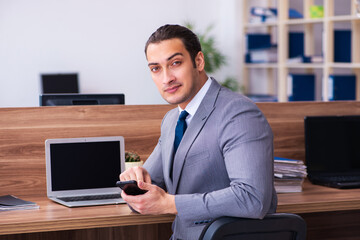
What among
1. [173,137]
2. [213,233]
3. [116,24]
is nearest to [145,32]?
[116,24]

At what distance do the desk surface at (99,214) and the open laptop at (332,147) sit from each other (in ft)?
0.99

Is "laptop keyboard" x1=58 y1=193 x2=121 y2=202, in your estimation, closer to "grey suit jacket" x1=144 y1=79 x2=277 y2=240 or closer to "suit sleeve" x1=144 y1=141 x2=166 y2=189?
"suit sleeve" x1=144 y1=141 x2=166 y2=189

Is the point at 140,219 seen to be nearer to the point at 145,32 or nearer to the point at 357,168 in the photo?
the point at 357,168

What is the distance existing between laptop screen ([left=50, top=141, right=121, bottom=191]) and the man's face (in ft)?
2.01

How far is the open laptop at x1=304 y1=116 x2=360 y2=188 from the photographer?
2.72 m

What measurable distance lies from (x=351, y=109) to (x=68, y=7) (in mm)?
4522

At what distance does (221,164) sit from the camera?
6.03ft

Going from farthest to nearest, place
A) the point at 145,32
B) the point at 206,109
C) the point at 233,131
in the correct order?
the point at 145,32 → the point at 206,109 → the point at 233,131

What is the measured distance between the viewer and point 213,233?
1.55 m

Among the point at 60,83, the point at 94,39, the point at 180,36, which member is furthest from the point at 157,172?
the point at 94,39

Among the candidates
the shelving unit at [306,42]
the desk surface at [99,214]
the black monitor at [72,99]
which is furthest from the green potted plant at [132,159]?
the shelving unit at [306,42]

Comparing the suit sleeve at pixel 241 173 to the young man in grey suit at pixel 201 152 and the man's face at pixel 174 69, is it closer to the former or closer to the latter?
the young man in grey suit at pixel 201 152

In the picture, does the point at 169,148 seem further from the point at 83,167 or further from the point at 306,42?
the point at 306,42

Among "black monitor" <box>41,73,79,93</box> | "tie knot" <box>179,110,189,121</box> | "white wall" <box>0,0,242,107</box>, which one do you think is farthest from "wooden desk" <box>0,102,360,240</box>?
"white wall" <box>0,0,242,107</box>
